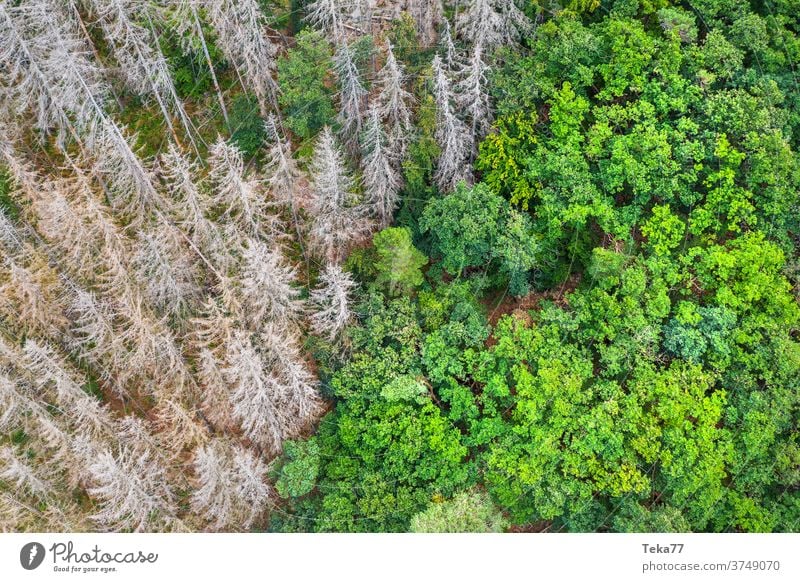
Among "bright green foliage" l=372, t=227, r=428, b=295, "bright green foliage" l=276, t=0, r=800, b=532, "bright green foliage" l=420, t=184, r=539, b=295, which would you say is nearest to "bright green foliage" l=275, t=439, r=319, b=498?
"bright green foliage" l=276, t=0, r=800, b=532

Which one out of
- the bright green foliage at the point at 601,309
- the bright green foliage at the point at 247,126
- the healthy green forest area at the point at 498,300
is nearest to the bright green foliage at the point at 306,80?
the healthy green forest area at the point at 498,300

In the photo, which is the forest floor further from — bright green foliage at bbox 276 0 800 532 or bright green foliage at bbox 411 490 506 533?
bright green foliage at bbox 411 490 506 533

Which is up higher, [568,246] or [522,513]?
[568,246]

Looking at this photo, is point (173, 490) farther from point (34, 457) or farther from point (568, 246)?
point (568, 246)

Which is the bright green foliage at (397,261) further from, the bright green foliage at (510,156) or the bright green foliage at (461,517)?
the bright green foliage at (461,517)
